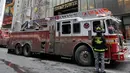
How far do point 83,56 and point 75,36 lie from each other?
4.04ft

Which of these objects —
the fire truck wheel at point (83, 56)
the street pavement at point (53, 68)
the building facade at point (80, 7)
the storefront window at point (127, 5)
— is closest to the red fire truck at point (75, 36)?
the fire truck wheel at point (83, 56)

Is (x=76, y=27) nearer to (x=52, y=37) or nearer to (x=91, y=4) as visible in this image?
(x=52, y=37)

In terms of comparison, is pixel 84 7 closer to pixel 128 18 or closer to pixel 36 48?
pixel 128 18

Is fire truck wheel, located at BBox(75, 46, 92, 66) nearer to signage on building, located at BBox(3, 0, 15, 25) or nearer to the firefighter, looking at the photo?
the firefighter

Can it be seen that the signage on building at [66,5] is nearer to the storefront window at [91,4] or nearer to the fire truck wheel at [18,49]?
the storefront window at [91,4]

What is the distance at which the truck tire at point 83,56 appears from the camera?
9125 mm

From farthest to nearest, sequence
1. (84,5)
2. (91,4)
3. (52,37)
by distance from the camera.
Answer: (84,5), (91,4), (52,37)

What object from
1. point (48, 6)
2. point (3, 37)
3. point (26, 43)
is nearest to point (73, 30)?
point (26, 43)

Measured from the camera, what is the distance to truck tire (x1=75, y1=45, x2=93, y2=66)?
9.12 metres

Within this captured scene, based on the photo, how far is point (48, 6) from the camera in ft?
107

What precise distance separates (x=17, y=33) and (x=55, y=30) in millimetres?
4856

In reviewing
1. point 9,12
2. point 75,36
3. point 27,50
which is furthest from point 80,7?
point 9,12

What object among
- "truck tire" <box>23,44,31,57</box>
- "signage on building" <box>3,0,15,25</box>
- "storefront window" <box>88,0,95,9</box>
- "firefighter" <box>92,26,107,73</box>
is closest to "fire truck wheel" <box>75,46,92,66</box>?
"firefighter" <box>92,26,107,73</box>

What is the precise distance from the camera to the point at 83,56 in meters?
9.35
